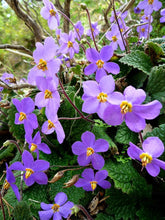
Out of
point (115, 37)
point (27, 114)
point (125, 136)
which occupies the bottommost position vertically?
point (125, 136)

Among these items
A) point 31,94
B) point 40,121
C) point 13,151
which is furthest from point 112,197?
point 31,94

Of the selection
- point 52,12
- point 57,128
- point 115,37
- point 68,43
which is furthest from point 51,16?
point 57,128

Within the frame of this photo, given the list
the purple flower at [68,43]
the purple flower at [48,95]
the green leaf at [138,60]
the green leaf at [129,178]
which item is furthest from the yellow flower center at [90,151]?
the purple flower at [68,43]

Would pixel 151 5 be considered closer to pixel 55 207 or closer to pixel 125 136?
pixel 125 136

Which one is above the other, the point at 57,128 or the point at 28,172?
the point at 57,128

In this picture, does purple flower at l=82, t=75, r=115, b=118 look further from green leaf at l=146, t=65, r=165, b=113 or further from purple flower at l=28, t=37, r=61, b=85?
green leaf at l=146, t=65, r=165, b=113

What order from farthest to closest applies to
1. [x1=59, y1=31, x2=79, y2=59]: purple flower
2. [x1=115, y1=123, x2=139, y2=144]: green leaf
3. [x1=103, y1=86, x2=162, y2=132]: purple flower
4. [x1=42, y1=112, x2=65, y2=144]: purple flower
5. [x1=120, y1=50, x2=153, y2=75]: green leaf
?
[x1=59, y1=31, x2=79, y2=59]: purple flower, [x1=120, y1=50, x2=153, y2=75]: green leaf, [x1=115, y1=123, x2=139, y2=144]: green leaf, [x1=42, y1=112, x2=65, y2=144]: purple flower, [x1=103, y1=86, x2=162, y2=132]: purple flower

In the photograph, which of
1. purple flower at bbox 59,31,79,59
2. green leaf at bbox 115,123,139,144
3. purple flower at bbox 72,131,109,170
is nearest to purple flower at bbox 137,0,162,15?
purple flower at bbox 59,31,79,59

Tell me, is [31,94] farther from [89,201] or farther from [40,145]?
[89,201]
